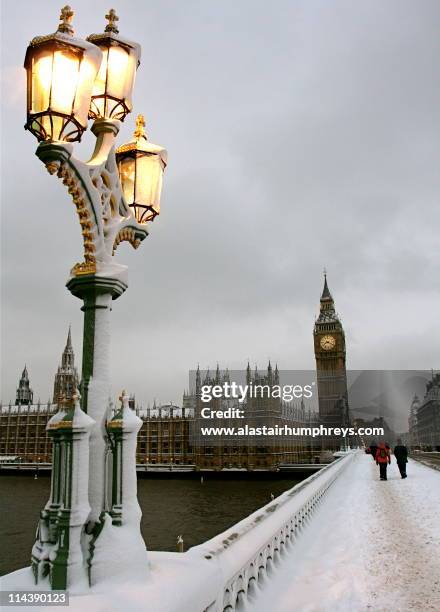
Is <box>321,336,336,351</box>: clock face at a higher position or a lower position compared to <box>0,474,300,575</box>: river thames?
higher

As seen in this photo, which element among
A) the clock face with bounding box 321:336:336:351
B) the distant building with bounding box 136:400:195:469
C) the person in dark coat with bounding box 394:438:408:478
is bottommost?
the distant building with bounding box 136:400:195:469

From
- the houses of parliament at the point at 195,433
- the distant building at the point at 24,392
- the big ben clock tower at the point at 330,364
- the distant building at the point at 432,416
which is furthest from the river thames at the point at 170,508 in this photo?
the distant building at the point at 432,416

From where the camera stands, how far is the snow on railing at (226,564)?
2678 mm

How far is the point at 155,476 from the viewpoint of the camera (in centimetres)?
8369

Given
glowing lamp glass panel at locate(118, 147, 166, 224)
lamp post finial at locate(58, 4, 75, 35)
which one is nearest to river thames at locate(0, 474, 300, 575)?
glowing lamp glass panel at locate(118, 147, 166, 224)

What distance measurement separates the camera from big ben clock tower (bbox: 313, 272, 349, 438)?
11862 centimetres

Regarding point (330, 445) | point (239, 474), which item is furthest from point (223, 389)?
point (330, 445)

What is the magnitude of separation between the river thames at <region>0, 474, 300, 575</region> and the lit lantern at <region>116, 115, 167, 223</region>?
27.9 metres

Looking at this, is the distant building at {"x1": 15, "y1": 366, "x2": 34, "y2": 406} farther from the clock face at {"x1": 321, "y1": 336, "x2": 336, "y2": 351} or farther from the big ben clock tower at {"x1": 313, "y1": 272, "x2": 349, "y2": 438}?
the clock face at {"x1": 321, "y1": 336, "x2": 336, "y2": 351}

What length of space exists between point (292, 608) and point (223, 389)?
280 feet

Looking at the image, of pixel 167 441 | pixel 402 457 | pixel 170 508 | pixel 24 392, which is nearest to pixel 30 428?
pixel 24 392

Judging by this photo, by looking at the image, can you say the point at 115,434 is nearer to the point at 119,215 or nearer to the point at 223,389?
the point at 119,215

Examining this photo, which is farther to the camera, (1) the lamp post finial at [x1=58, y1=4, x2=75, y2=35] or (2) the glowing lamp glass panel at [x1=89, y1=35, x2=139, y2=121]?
(2) the glowing lamp glass panel at [x1=89, y1=35, x2=139, y2=121]

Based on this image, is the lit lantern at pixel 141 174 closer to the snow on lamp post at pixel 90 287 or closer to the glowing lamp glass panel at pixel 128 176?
the glowing lamp glass panel at pixel 128 176
